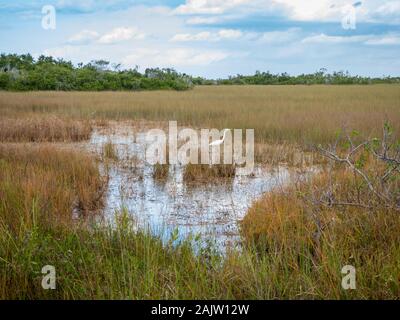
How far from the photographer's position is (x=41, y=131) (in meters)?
12.0

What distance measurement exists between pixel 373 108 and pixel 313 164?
23.3 feet

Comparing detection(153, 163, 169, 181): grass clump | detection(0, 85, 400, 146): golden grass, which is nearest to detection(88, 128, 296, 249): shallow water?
detection(153, 163, 169, 181): grass clump

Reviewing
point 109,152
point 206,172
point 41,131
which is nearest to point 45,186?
point 206,172

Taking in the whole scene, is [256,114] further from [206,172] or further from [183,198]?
[183,198]

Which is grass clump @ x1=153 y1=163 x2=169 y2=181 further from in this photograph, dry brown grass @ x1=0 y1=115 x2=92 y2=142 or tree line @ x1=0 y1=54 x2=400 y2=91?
tree line @ x1=0 y1=54 x2=400 y2=91

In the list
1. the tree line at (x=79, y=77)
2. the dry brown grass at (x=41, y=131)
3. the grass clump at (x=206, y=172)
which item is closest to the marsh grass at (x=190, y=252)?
the grass clump at (x=206, y=172)

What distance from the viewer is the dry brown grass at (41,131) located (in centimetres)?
1180

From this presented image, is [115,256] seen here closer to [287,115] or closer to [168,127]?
[168,127]

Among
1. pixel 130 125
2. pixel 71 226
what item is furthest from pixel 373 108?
pixel 71 226

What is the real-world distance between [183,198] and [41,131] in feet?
20.4

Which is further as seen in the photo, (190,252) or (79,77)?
(79,77)

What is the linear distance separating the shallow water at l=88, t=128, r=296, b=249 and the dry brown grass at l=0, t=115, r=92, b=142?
2.65 metres

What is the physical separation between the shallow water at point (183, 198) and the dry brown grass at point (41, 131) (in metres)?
2.65

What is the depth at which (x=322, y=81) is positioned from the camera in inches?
1666
